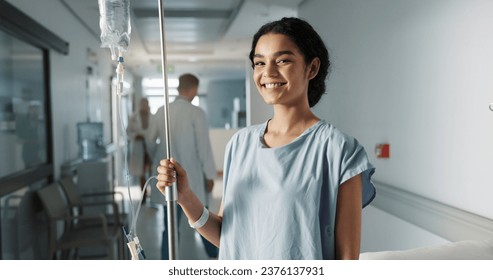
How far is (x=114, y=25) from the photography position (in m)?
0.73

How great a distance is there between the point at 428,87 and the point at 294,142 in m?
0.70

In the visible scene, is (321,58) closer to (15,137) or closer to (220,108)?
(15,137)

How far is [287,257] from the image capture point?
0.71 m

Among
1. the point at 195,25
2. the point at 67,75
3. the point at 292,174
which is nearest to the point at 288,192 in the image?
the point at 292,174

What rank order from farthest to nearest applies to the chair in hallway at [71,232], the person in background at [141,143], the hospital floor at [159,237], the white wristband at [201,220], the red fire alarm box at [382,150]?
the person in background at [141,143] → the hospital floor at [159,237] → the chair in hallway at [71,232] → the red fire alarm box at [382,150] → the white wristband at [201,220]

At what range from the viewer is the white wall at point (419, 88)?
1122 millimetres

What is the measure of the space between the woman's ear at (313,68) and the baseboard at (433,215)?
66cm

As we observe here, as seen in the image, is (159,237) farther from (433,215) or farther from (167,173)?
(167,173)

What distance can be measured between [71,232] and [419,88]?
1.84m

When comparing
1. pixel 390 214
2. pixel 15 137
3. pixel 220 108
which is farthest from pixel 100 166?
pixel 220 108

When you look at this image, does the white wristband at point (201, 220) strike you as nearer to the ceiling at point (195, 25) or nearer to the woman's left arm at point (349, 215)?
the woman's left arm at point (349, 215)

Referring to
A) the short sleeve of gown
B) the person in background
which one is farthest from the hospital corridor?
the person in background

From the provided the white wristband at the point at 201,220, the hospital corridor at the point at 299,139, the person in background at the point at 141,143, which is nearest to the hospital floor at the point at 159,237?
the hospital corridor at the point at 299,139

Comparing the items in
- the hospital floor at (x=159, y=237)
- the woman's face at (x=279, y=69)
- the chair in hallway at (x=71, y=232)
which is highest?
the woman's face at (x=279, y=69)
